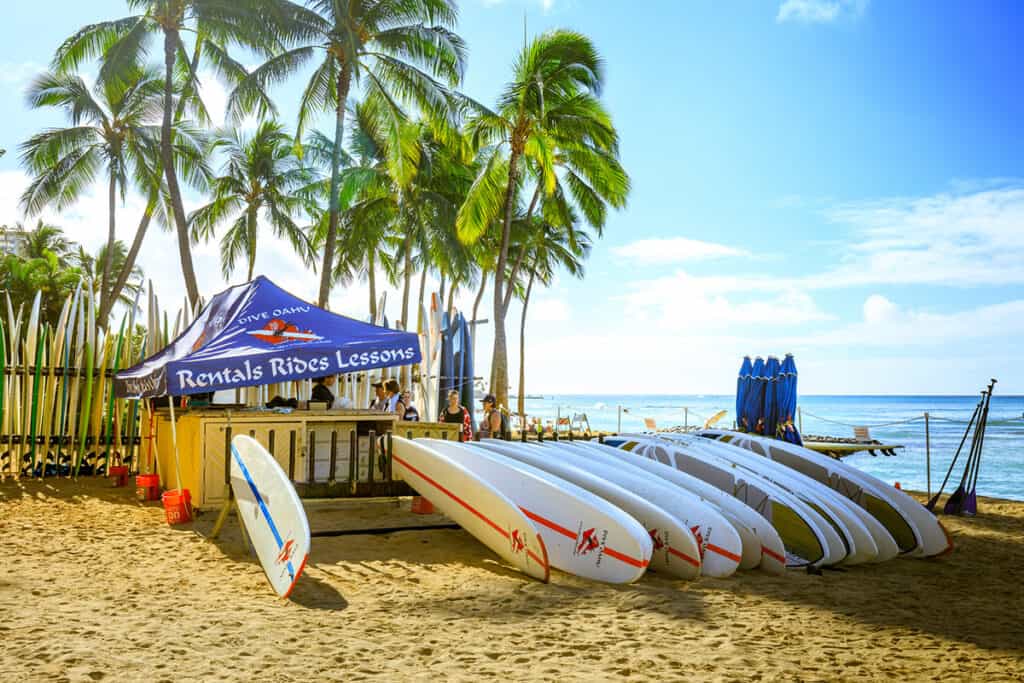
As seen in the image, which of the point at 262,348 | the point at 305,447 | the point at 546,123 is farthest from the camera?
the point at 546,123

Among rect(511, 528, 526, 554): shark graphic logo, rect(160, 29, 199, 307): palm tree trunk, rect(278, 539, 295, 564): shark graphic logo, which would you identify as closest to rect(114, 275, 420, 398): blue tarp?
rect(278, 539, 295, 564): shark graphic logo

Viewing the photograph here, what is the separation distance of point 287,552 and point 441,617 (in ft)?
3.99

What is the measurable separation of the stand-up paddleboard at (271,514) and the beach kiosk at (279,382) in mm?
960

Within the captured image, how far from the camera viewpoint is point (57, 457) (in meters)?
10.1

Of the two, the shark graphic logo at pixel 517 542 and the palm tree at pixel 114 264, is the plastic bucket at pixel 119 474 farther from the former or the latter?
the palm tree at pixel 114 264

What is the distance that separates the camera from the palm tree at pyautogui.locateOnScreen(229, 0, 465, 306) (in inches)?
588

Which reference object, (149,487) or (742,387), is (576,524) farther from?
(742,387)

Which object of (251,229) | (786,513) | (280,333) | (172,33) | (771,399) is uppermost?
(172,33)

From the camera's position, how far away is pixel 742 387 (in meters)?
19.5

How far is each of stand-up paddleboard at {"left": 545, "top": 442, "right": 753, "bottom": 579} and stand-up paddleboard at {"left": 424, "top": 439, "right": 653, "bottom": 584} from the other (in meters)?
0.70

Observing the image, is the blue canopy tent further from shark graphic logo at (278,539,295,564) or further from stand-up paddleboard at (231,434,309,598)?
shark graphic logo at (278,539,295,564)

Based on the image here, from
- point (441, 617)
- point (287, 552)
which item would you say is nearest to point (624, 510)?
point (441, 617)

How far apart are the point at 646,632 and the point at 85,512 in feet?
19.3

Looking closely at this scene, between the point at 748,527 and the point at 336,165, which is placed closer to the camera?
the point at 748,527
